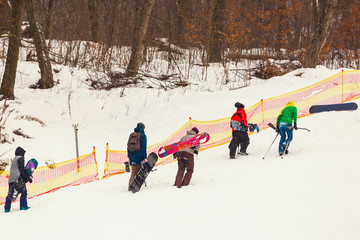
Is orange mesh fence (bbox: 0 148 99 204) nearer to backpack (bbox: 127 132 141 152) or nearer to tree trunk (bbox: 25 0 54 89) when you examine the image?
backpack (bbox: 127 132 141 152)

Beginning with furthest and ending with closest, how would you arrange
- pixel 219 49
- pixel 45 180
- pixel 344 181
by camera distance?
pixel 219 49, pixel 45 180, pixel 344 181

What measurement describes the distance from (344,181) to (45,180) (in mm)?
8738

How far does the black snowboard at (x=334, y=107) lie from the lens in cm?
1496

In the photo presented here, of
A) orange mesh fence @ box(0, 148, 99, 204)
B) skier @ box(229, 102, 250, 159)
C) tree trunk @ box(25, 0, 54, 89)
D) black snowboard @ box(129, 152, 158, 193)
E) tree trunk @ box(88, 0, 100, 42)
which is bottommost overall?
orange mesh fence @ box(0, 148, 99, 204)

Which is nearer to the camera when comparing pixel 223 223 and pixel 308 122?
Answer: pixel 223 223

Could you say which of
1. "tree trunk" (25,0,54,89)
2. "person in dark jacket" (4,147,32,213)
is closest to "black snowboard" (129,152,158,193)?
"person in dark jacket" (4,147,32,213)

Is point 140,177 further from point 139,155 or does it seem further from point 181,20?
point 181,20

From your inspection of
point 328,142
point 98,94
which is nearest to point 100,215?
point 328,142

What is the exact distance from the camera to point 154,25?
96.7ft

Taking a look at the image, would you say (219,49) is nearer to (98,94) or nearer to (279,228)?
(98,94)

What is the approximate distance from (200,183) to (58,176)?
504 cm

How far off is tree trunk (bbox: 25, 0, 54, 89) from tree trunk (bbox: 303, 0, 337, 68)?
539 inches

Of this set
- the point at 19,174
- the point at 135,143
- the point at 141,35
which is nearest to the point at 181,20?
the point at 141,35

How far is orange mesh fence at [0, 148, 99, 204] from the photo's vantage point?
11.6 m
